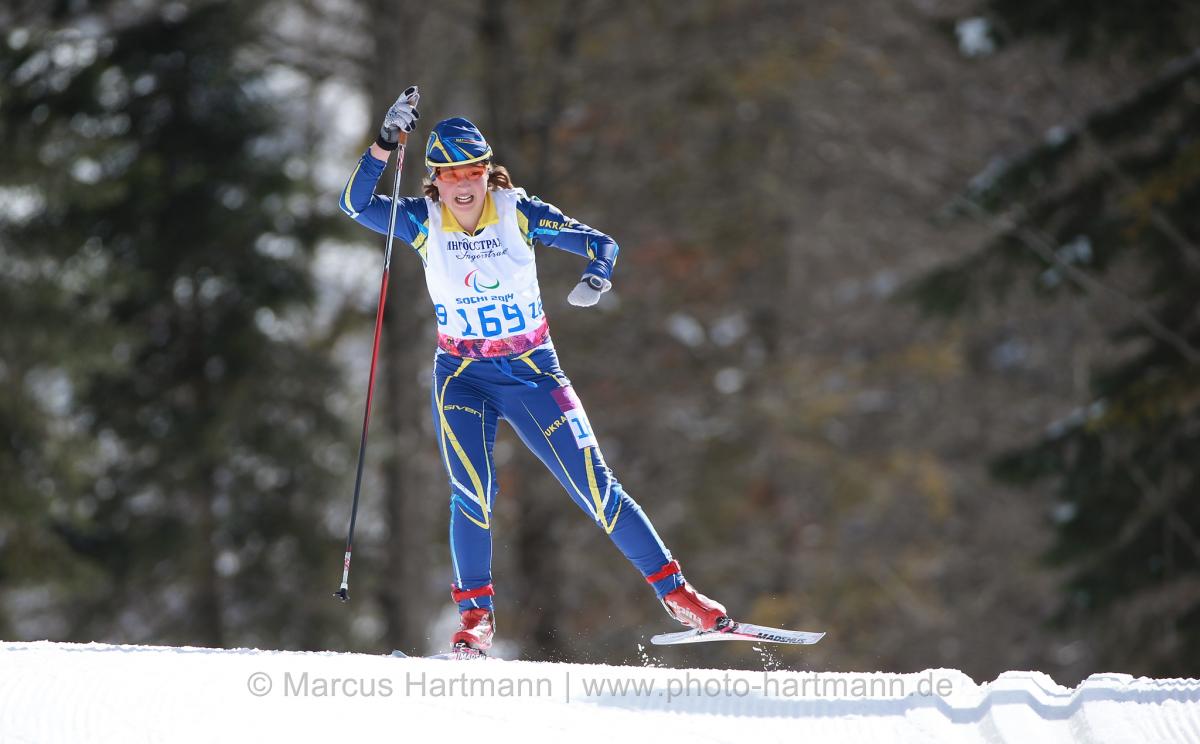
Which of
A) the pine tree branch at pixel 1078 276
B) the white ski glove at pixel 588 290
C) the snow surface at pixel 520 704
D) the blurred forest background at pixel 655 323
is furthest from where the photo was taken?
the blurred forest background at pixel 655 323

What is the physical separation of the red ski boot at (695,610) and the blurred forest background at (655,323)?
4.95m

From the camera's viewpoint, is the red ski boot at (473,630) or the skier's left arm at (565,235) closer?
the skier's left arm at (565,235)

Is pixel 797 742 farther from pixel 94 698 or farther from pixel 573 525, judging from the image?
pixel 573 525

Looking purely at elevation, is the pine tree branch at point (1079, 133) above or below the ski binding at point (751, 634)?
above

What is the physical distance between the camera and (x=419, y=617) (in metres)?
12.9

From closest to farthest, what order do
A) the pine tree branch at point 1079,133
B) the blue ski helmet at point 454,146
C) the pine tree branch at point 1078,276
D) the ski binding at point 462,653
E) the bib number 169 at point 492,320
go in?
the blue ski helmet at point 454,146, the bib number 169 at point 492,320, the ski binding at point 462,653, the pine tree branch at point 1078,276, the pine tree branch at point 1079,133

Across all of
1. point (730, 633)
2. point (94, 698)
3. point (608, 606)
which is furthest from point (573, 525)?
point (94, 698)

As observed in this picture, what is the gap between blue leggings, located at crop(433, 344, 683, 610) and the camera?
17.5 ft

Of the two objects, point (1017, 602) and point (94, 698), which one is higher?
point (1017, 602)

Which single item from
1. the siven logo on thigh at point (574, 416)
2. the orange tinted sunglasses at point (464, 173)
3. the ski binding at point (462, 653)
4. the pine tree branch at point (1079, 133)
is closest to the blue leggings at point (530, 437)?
the siven logo on thigh at point (574, 416)

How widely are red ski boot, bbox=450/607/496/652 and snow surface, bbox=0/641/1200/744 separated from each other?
0.44m

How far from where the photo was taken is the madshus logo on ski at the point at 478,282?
5250mm

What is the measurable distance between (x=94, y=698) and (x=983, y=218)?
772cm

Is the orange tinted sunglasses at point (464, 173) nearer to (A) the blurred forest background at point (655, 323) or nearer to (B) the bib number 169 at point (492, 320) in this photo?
(B) the bib number 169 at point (492, 320)
